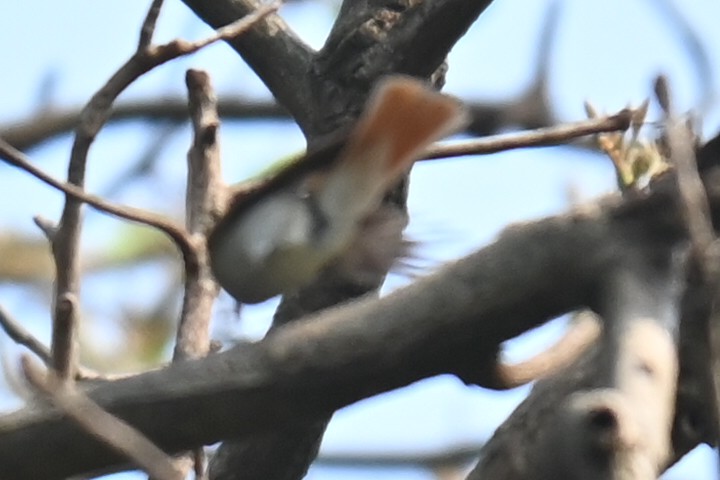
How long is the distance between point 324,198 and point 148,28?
1.58ft

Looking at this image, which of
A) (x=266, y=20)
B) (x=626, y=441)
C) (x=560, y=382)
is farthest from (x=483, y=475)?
(x=266, y=20)

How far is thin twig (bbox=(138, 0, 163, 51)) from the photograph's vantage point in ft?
3.55

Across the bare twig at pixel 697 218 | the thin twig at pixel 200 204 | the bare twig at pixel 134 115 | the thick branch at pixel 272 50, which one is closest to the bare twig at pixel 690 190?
the bare twig at pixel 697 218

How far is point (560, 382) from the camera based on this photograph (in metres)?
1.16

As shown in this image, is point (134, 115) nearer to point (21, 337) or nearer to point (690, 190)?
point (21, 337)

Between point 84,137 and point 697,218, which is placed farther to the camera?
point 84,137

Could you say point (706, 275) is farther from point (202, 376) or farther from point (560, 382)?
point (560, 382)

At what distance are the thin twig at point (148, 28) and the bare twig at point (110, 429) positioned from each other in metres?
0.35

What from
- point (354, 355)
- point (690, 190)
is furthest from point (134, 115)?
point (690, 190)

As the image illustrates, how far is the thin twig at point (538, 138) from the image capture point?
3.88ft

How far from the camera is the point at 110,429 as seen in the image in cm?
73

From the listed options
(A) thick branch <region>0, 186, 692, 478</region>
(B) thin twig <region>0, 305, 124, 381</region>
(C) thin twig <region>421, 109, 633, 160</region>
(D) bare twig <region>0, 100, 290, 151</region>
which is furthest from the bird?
(D) bare twig <region>0, 100, 290, 151</region>

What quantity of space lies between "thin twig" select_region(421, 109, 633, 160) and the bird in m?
0.05

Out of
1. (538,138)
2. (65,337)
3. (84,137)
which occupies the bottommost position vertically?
(538,138)
